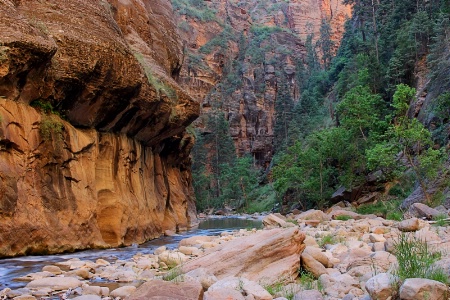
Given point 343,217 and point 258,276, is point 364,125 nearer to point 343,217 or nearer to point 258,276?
point 343,217

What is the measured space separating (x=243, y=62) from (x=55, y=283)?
288ft

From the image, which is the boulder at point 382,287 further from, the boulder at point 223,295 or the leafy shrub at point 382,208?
the leafy shrub at point 382,208

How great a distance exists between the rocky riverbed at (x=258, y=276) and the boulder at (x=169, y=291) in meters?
0.01

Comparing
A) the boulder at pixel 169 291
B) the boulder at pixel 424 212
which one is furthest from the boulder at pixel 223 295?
the boulder at pixel 424 212

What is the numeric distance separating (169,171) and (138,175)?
8.99 meters

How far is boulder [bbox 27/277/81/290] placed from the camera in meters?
6.84

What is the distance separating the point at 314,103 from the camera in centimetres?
6419

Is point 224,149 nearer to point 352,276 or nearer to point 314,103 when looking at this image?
point 314,103

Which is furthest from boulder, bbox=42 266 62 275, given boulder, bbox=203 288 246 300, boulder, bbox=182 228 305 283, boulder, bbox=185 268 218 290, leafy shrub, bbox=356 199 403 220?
leafy shrub, bbox=356 199 403 220

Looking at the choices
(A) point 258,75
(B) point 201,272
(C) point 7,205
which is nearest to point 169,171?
(C) point 7,205

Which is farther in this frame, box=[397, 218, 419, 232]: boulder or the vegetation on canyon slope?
the vegetation on canyon slope

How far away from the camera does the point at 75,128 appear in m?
14.2

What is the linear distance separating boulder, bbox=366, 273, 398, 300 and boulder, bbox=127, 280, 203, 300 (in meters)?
2.03

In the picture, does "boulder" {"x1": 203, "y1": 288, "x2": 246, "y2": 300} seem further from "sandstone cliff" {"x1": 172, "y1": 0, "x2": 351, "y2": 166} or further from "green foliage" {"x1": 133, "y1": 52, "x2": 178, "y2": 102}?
"sandstone cliff" {"x1": 172, "y1": 0, "x2": 351, "y2": 166}
